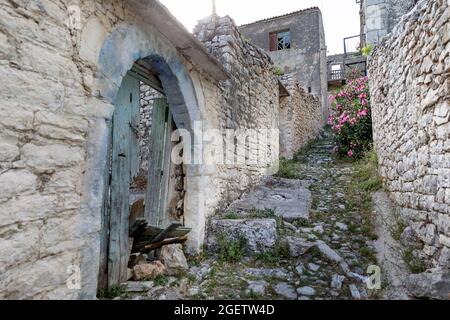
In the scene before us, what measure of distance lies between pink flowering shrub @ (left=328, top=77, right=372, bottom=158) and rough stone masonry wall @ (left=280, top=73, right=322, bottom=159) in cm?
124

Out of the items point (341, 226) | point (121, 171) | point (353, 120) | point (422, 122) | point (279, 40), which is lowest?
point (341, 226)

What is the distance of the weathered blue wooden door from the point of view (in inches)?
103

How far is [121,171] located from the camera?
2.71 meters

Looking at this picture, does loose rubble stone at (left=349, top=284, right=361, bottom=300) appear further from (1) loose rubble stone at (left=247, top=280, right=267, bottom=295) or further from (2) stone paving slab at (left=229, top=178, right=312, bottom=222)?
(2) stone paving slab at (left=229, top=178, right=312, bottom=222)

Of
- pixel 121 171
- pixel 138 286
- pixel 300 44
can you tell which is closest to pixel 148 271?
pixel 138 286

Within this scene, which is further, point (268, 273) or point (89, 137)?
point (268, 273)

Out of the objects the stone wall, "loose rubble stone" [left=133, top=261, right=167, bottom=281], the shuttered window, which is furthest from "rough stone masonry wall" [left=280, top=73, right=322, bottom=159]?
the stone wall

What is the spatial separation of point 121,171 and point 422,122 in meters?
3.03

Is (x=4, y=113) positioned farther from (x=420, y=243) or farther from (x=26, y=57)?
(x=420, y=243)

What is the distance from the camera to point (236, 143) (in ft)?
14.8

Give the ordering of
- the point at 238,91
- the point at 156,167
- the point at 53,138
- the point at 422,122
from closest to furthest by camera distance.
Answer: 1. the point at 53,138
2. the point at 422,122
3. the point at 156,167
4. the point at 238,91

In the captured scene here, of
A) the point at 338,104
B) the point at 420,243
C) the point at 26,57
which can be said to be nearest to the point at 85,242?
the point at 26,57

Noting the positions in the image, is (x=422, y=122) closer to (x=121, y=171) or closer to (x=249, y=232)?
(x=249, y=232)

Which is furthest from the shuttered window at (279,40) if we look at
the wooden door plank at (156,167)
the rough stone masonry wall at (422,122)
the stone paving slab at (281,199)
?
the wooden door plank at (156,167)
